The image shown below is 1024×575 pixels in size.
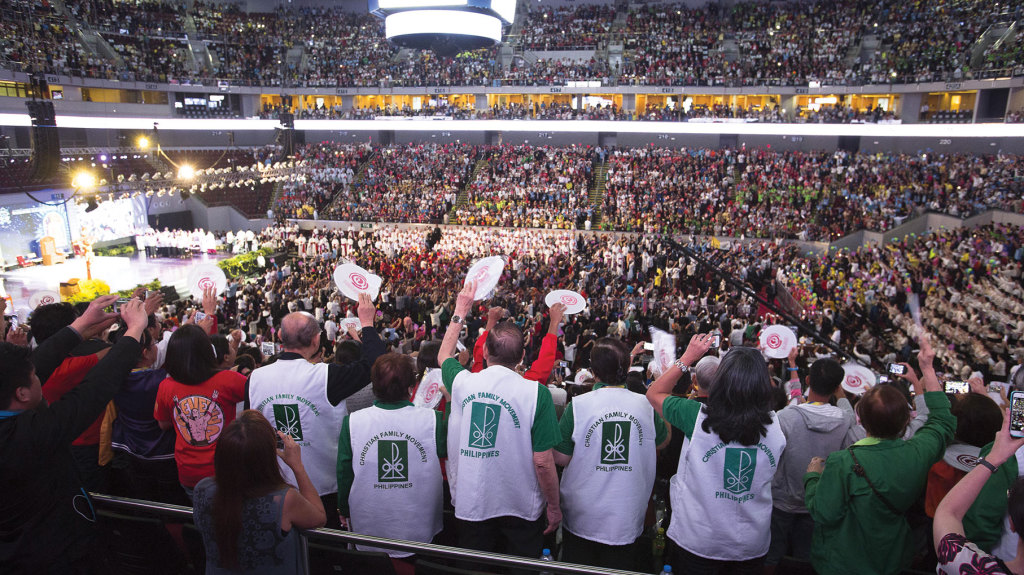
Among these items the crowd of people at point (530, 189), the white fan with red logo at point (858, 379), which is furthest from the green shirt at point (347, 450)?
the crowd of people at point (530, 189)

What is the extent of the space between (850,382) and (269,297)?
43.7 ft

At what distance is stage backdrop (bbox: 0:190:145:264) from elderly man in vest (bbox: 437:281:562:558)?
73.5 feet

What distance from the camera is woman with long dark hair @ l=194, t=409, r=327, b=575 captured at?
2.03m

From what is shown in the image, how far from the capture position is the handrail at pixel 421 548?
221 cm

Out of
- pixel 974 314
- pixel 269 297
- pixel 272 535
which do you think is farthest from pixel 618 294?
pixel 272 535

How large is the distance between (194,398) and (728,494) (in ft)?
8.33

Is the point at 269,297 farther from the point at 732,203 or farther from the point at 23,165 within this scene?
the point at 732,203

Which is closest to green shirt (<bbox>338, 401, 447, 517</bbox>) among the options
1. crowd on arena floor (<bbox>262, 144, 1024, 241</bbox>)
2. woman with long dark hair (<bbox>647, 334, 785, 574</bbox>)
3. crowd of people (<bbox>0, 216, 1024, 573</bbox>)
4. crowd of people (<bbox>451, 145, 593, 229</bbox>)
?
crowd of people (<bbox>0, 216, 1024, 573</bbox>)

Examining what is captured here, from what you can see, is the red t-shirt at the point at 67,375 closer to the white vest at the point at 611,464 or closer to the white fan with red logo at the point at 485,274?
the white fan with red logo at the point at 485,274

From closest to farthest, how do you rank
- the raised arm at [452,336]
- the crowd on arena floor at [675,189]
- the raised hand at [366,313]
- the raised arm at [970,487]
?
1. the raised arm at [970,487]
2. the raised arm at [452,336]
3. the raised hand at [366,313]
4. the crowd on arena floor at [675,189]

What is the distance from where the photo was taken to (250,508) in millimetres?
2070

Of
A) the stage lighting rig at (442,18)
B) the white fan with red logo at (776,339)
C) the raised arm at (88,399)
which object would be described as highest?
the stage lighting rig at (442,18)

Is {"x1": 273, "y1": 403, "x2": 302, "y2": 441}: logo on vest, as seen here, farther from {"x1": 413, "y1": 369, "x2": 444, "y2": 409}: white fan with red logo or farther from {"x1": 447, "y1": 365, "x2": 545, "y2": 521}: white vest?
{"x1": 447, "y1": 365, "x2": 545, "y2": 521}: white vest

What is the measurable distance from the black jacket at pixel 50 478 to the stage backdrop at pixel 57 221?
21738mm
